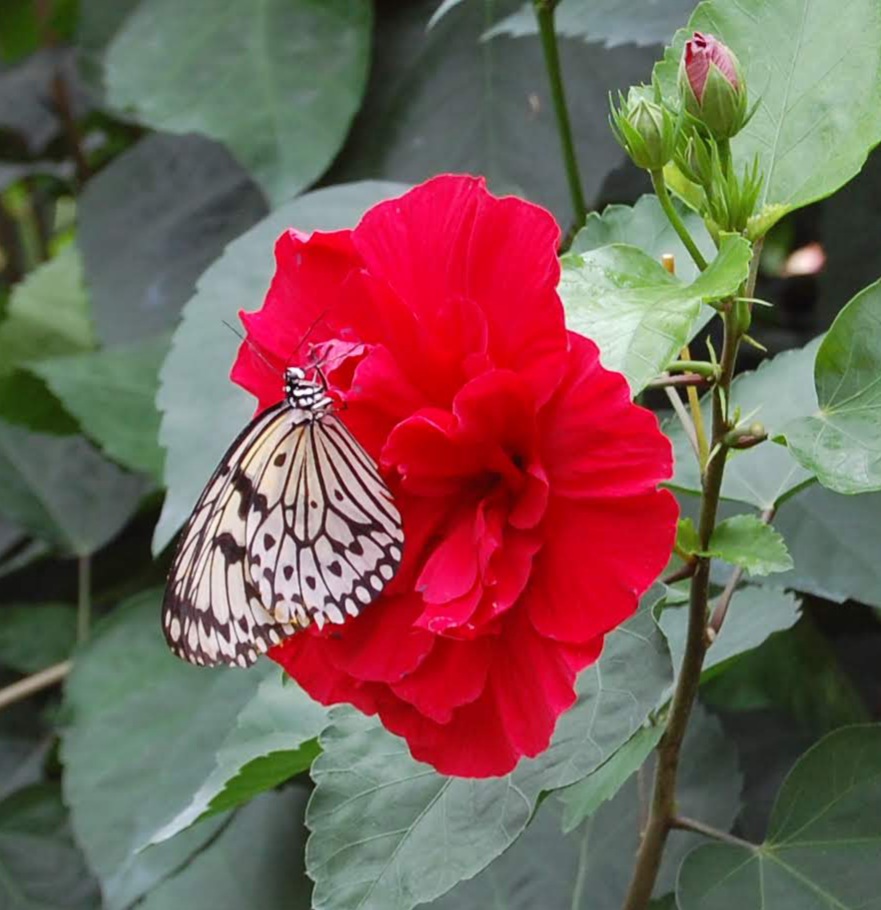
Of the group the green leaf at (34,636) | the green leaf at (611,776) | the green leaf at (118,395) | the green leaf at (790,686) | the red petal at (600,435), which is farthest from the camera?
the green leaf at (34,636)

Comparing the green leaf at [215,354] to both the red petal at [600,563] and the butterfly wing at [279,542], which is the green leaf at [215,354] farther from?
the red petal at [600,563]

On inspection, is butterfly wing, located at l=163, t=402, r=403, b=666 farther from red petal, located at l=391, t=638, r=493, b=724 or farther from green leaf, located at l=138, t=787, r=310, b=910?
green leaf, located at l=138, t=787, r=310, b=910

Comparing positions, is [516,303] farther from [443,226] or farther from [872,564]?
[872,564]

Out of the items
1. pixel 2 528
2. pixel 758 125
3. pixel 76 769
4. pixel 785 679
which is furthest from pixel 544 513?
pixel 2 528

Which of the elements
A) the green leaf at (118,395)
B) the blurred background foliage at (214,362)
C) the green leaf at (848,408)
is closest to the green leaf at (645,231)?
the blurred background foliage at (214,362)

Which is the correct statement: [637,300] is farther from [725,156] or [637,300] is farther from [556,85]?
[556,85]

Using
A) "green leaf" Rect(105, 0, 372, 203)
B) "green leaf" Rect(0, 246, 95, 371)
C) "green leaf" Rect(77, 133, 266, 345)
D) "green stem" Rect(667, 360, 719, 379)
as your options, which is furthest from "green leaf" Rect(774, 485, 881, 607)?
"green leaf" Rect(0, 246, 95, 371)

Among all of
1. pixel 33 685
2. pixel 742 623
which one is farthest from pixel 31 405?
pixel 742 623
